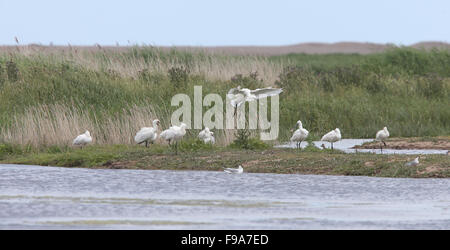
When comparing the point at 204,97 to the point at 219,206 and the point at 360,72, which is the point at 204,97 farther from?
the point at 219,206

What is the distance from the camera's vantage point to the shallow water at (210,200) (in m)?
12.5

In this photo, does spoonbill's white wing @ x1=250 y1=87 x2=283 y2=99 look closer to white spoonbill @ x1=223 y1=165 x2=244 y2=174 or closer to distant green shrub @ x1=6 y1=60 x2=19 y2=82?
white spoonbill @ x1=223 y1=165 x2=244 y2=174

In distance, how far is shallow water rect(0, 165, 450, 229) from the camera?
1253cm

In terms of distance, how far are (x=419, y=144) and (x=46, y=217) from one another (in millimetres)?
12132

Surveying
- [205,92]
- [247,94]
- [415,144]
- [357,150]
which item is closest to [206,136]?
[247,94]

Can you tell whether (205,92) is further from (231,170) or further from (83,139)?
(231,170)

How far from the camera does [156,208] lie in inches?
548

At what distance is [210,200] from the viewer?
14797mm

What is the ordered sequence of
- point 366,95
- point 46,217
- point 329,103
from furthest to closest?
point 366,95 < point 329,103 < point 46,217

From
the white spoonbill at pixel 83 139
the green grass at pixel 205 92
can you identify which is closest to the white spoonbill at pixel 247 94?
the green grass at pixel 205 92

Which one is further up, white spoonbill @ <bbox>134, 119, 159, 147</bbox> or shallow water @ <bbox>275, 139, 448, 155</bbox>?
white spoonbill @ <bbox>134, 119, 159, 147</bbox>

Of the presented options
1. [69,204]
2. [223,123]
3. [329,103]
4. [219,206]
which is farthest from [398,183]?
[329,103]

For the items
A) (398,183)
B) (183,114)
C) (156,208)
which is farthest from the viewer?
(183,114)

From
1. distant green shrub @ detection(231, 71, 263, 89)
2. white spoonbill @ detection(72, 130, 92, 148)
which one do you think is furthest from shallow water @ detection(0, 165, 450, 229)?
distant green shrub @ detection(231, 71, 263, 89)
